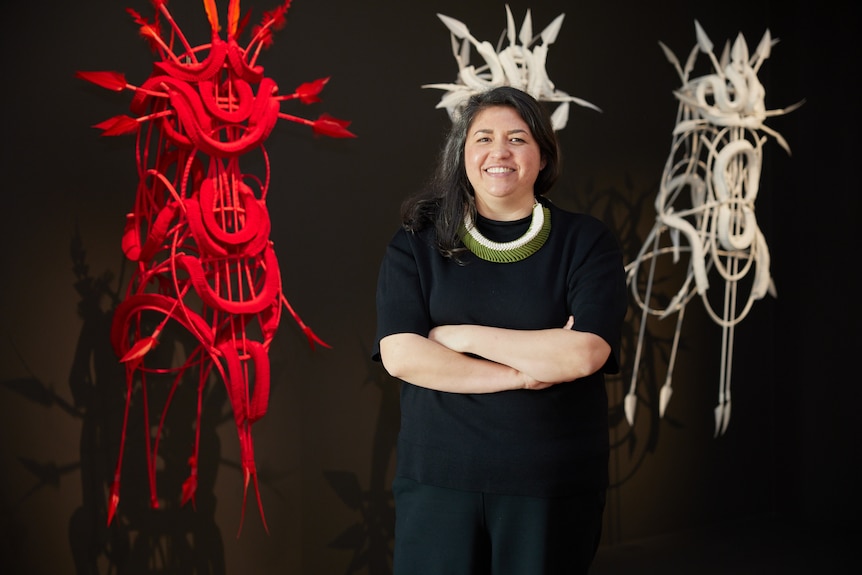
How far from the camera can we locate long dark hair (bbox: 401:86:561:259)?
1.84m

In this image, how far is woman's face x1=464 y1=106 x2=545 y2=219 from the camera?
1.82 meters

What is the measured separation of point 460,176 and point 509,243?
20 centimetres

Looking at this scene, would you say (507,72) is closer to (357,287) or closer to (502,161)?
(357,287)

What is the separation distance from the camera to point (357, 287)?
10.4ft

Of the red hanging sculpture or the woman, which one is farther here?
the red hanging sculpture

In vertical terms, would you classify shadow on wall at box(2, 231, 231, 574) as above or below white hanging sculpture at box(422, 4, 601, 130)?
below

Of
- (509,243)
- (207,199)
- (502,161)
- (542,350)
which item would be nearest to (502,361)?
(542,350)

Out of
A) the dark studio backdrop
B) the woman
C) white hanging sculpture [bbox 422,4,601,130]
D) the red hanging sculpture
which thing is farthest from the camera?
white hanging sculpture [bbox 422,4,601,130]

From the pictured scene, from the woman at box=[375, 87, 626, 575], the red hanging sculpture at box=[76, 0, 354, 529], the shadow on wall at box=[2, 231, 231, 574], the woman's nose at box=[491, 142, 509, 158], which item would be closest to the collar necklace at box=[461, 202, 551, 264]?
the woman at box=[375, 87, 626, 575]

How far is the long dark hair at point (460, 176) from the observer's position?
6.05 feet

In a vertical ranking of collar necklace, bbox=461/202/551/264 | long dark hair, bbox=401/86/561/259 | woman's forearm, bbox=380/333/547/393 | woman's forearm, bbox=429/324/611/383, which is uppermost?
long dark hair, bbox=401/86/561/259

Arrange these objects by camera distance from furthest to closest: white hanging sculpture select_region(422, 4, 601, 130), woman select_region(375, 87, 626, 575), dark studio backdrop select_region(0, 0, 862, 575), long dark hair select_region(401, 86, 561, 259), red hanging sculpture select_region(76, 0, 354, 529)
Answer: white hanging sculpture select_region(422, 4, 601, 130) < dark studio backdrop select_region(0, 0, 862, 575) < red hanging sculpture select_region(76, 0, 354, 529) < long dark hair select_region(401, 86, 561, 259) < woman select_region(375, 87, 626, 575)

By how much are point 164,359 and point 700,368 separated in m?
2.45

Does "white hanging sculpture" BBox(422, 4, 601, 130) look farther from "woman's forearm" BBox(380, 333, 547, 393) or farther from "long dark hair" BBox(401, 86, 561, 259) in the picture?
"woman's forearm" BBox(380, 333, 547, 393)
